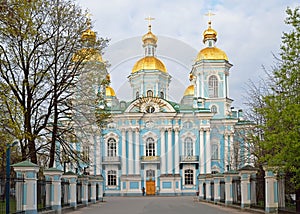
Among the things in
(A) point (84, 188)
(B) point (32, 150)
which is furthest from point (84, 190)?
(B) point (32, 150)

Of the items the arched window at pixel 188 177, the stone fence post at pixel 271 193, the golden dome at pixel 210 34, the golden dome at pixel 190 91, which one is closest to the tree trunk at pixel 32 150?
the stone fence post at pixel 271 193

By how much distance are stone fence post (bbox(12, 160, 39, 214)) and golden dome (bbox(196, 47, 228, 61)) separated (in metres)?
43.8

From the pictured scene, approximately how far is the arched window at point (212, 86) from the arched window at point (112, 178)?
1420cm

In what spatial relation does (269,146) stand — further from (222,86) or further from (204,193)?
(222,86)

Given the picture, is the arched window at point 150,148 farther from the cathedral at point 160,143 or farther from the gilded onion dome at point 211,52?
the gilded onion dome at point 211,52

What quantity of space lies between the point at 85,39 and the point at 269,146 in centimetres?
1071

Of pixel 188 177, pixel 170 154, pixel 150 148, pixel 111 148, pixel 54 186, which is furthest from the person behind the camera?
pixel 111 148

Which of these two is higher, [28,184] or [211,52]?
[211,52]

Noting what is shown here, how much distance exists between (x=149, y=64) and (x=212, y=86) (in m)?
7.66

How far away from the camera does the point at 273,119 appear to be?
51.1ft

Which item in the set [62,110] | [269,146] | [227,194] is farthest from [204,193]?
[269,146]

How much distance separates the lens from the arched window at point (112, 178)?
54.6 metres

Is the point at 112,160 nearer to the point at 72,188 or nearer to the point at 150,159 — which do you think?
the point at 150,159

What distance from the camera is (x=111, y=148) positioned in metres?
56.2
